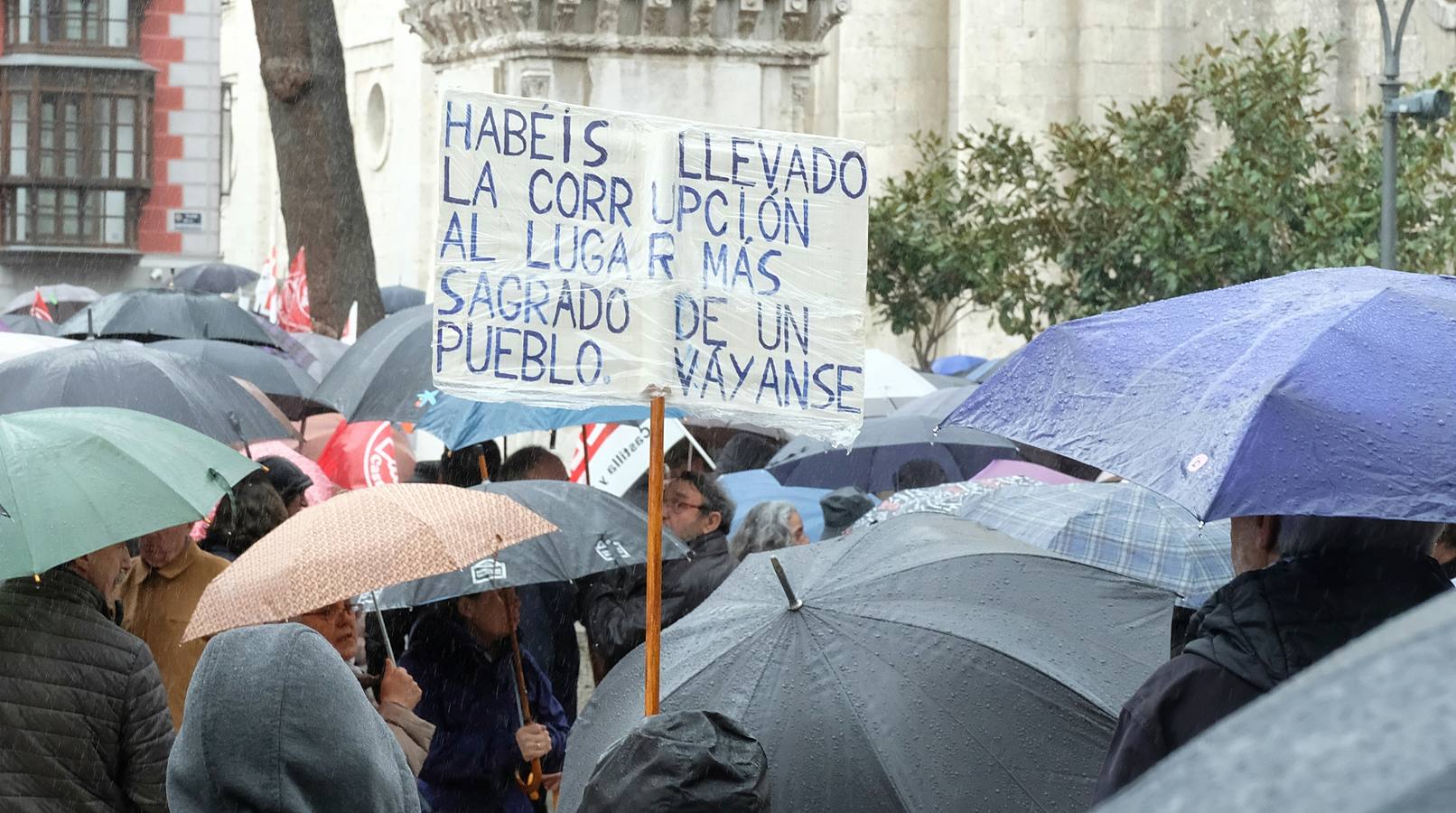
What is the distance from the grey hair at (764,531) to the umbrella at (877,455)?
266 cm

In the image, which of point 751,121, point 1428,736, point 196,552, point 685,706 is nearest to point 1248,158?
point 751,121

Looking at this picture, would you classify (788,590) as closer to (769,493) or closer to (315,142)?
(769,493)

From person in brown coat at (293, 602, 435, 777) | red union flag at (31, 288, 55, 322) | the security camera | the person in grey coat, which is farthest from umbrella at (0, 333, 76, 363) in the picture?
the security camera

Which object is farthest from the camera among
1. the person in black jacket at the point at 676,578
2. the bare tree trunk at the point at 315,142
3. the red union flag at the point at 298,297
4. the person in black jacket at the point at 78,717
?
the red union flag at the point at 298,297

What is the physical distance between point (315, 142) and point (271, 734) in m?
11.4

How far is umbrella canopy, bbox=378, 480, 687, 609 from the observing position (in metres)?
5.34

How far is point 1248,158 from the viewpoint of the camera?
1752 centimetres

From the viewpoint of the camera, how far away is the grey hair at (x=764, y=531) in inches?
275

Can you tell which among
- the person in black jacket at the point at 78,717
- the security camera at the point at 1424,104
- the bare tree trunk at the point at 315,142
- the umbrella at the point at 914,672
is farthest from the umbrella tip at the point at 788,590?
the security camera at the point at 1424,104

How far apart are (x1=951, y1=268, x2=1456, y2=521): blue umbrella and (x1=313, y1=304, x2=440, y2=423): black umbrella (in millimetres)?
4548

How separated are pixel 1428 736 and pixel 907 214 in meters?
20.2

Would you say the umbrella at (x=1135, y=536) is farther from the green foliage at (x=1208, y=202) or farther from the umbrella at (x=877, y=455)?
the green foliage at (x=1208, y=202)

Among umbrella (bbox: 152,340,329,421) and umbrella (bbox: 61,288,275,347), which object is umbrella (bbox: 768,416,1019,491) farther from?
umbrella (bbox: 61,288,275,347)

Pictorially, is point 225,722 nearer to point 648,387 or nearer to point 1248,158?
point 648,387
